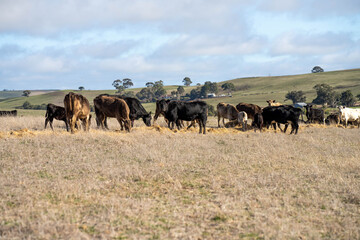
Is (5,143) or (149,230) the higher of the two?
(5,143)

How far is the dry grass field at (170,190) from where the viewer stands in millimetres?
5789

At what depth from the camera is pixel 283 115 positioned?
71.6 ft

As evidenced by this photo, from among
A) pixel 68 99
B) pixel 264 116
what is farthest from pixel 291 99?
pixel 68 99

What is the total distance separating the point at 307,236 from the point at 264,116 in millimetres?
17488

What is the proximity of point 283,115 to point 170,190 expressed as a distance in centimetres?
1545

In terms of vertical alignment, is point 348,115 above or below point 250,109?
below

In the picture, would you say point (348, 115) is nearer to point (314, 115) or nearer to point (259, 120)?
point (314, 115)

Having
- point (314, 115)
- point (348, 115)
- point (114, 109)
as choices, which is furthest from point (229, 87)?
point (114, 109)

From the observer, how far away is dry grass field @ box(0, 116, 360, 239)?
19.0 ft

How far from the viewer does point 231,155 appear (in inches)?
496

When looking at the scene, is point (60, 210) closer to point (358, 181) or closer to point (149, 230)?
point (149, 230)

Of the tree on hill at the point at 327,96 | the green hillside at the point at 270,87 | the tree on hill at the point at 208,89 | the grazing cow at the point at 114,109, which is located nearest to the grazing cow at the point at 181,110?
the grazing cow at the point at 114,109

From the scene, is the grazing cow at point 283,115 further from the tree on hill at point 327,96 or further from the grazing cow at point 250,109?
the tree on hill at point 327,96

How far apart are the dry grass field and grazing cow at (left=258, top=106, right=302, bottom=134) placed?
24.3ft
